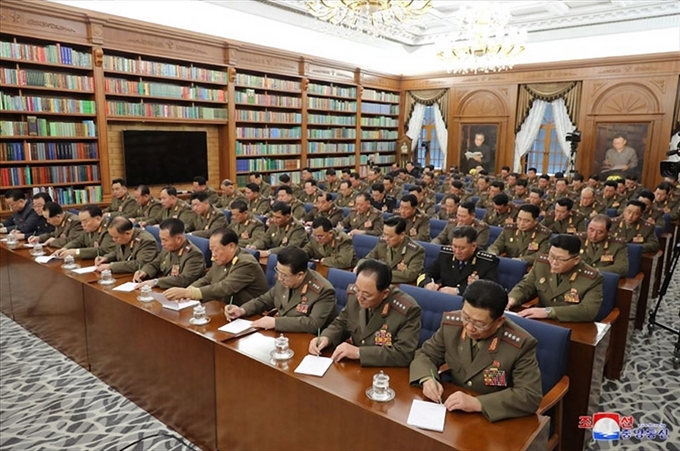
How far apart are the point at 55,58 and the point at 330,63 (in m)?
5.77

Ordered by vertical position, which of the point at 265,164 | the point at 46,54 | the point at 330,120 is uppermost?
the point at 46,54

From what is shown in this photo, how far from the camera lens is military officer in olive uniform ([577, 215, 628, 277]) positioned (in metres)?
3.86

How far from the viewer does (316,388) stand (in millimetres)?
1943

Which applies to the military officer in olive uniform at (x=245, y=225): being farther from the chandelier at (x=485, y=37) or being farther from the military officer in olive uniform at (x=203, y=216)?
the chandelier at (x=485, y=37)

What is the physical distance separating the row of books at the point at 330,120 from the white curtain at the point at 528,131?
420 cm

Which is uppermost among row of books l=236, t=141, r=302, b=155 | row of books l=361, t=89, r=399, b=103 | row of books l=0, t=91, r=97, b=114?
row of books l=361, t=89, r=399, b=103

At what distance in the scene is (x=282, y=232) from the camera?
5254 millimetres

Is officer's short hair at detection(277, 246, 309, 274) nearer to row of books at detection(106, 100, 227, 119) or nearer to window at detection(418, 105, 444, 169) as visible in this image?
row of books at detection(106, 100, 227, 119)

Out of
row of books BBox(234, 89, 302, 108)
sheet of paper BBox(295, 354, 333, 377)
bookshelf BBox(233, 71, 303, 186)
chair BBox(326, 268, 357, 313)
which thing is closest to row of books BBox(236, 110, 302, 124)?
bookshelf BBox(233, 71, 303, 186)

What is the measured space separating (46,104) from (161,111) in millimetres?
1750

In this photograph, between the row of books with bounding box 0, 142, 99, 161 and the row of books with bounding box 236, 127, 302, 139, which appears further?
the row of books with bounding box 236, 127, 302, 139

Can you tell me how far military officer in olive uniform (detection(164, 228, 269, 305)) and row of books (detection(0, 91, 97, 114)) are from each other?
486 cm

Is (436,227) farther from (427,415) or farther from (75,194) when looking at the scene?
(75,194)

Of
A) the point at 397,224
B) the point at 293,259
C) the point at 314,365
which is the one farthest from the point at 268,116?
the point at 314,365
